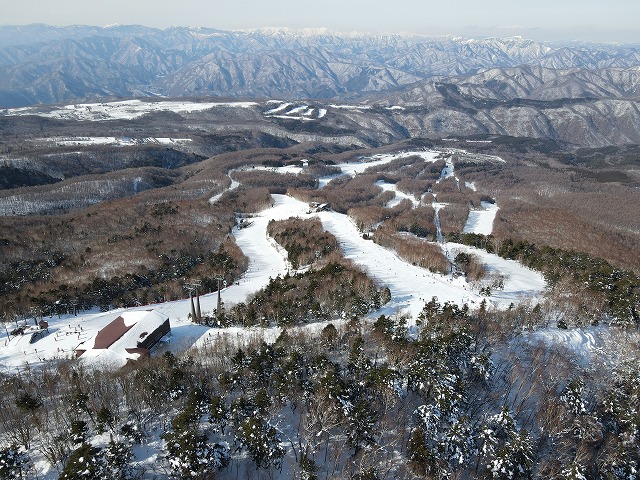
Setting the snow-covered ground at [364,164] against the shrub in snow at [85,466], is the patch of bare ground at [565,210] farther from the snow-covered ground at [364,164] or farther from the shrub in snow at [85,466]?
the shrub in snow at [85,466]

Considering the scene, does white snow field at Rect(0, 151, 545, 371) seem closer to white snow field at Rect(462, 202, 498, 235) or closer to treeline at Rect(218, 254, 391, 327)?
treeline at Rect(218, 254, 391, 327)

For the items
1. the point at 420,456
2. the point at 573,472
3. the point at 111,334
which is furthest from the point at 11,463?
the point at 573,472

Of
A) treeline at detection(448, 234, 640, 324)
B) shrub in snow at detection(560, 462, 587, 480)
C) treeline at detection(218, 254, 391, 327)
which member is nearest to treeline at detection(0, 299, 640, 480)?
shrub in snow at detection(560, 462, 587, 480)

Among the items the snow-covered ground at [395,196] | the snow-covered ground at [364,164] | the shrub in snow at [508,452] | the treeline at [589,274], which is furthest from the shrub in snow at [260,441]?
the snow-covered ground at [364,164]

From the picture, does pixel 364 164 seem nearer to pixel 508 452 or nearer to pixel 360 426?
pixel 360 426

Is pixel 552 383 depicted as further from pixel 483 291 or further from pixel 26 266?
pixel 26 266
